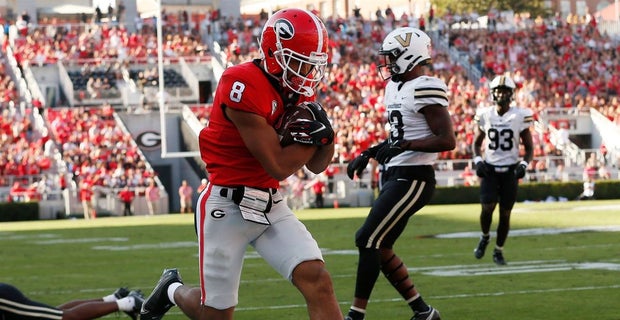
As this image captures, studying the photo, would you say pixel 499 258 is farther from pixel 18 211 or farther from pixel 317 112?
pixel 18 211

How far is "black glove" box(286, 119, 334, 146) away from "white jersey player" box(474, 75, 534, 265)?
20.5 feet

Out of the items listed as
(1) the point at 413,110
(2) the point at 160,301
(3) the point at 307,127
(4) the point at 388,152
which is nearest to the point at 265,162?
(3) the point at 307,127

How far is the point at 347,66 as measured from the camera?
35.5 m

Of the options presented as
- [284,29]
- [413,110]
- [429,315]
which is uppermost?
[284,29]

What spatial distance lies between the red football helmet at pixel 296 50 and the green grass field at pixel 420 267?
2987 millimetres

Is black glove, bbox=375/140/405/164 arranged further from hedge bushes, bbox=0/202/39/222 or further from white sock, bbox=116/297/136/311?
hedge bushes, bbox=0/202/39/222

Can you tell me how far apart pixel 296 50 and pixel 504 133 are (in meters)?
6.56

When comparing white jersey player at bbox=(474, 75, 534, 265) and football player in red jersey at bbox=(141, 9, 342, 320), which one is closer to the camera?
football player in red jersey at bbox=(141, 9, 342, 320)

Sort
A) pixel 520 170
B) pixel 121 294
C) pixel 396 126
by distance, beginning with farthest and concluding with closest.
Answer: pixel 520 170, pixel 396 126, pixel 121 294

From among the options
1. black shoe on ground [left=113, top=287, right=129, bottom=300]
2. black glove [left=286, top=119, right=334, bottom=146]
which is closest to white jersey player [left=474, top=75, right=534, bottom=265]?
black shoe on ground [left=113, top=287, right=129, bottom=300]

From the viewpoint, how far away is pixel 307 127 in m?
5.18

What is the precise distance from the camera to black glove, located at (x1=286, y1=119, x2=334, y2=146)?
516 centimetres

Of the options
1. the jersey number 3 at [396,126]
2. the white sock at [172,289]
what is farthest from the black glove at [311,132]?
the jersey number 3 at [396,126]

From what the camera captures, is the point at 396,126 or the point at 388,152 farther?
the point at 396,126
